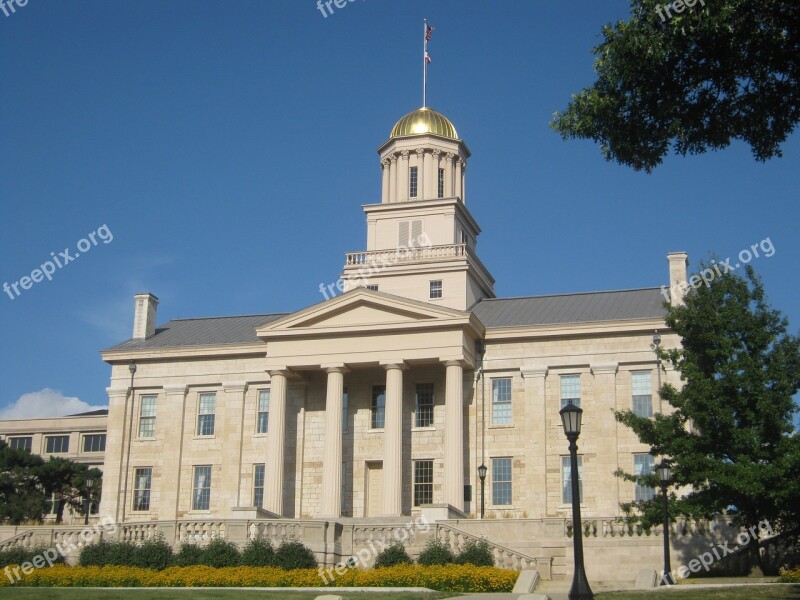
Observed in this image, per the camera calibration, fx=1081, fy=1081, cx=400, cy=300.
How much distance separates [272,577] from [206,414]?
19.9m

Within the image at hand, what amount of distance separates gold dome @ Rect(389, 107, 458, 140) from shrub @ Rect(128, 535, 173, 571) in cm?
2801

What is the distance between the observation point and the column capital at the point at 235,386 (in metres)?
53.1

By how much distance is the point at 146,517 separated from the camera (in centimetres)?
5231

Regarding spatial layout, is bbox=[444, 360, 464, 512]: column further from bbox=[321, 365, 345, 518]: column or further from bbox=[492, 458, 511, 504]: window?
bbox=[321, 365, 345, 518]: column

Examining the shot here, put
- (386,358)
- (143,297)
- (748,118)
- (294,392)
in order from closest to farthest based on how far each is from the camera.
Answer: (748,118), (386,358), (294,392), (143,297)

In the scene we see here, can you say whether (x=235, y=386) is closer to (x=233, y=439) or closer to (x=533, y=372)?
(x=233, y=439)

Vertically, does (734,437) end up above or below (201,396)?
below

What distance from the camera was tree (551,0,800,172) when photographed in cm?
1780

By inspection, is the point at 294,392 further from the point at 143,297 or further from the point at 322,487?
the point at 143,297

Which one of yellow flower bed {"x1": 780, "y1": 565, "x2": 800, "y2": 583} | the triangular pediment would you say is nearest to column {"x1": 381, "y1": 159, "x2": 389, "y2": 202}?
the triangular pediment

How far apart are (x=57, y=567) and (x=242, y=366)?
1743 cm

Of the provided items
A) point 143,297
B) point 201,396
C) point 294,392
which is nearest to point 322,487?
point 294,392

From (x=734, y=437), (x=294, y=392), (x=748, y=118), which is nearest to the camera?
(x=748, y=118)

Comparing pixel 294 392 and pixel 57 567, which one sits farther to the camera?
pixel 294 392
